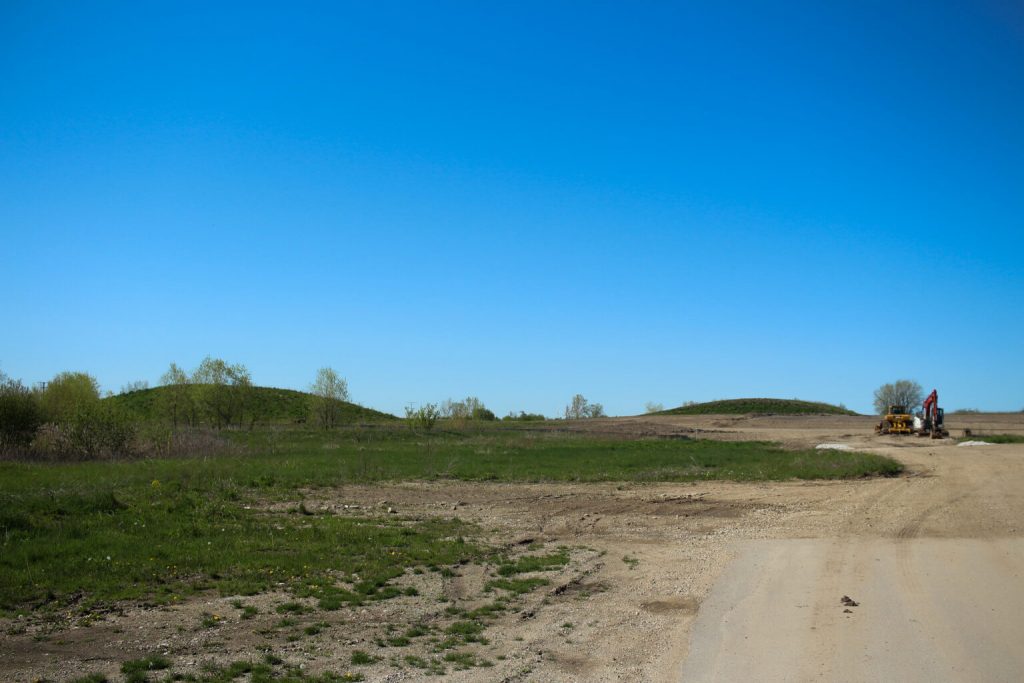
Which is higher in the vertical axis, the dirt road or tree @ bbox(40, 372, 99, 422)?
tree @ bbox(40, 372, 99, 422)

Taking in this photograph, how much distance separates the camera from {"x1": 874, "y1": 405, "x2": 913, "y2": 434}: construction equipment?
175 feet

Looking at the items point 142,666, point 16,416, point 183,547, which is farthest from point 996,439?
point 16,416

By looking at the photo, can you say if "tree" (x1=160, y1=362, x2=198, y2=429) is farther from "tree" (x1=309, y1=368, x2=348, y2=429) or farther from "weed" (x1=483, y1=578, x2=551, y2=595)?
"weed" (x1=483, y1=578, x2=551, y2=595)

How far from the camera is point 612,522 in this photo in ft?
64.4

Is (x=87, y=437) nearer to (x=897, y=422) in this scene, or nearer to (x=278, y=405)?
(x=897, y=422)

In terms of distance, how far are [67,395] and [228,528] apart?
3381cm

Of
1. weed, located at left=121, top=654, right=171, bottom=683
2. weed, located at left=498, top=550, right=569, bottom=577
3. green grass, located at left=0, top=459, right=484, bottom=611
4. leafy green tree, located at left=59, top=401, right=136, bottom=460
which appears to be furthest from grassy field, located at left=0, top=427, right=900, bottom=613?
leafy green tree, located at left=59, top=401, right=136, bottom=460

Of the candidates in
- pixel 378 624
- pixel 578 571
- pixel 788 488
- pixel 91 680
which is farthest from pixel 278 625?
pixel 788 488

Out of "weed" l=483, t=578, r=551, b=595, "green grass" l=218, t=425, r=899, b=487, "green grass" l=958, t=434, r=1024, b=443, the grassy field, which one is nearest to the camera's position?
the grassy field

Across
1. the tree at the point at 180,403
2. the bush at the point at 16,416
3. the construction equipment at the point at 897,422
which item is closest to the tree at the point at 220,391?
the tree at the point at 180,403

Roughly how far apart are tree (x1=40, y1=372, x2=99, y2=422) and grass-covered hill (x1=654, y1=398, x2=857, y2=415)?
84.9 meters

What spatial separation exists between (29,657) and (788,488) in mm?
23107

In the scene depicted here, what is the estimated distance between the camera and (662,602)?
12062mm

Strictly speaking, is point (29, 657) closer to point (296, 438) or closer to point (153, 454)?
point (153, 454)
